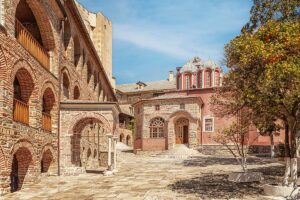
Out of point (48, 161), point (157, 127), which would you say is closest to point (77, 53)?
point (48, 161)

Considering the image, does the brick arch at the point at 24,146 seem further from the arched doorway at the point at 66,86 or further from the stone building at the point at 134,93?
the stone building at the point at 134,93

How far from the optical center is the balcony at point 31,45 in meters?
13.8

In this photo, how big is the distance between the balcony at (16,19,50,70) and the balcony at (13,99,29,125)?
2.16 meters

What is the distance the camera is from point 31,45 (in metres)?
15.0

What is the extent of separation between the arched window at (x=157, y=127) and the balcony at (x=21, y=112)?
22.1 m

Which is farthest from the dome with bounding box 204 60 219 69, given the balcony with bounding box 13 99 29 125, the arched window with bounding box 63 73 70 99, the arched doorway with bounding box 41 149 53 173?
the balcony with bounding box 13 99 29 125

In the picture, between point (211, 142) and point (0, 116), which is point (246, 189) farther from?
point (211, 142)

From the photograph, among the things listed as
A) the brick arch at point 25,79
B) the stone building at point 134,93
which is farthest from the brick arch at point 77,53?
the stone building at point 134,93

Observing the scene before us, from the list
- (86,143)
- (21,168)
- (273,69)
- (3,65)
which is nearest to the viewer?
(273,69)

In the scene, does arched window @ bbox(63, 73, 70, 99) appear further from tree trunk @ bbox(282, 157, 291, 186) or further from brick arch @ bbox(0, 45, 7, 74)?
tree trunk @ bbox(282, 157, 291, 186)

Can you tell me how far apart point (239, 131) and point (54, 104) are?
9392mm

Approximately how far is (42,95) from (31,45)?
2.30 meters

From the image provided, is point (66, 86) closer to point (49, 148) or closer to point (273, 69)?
point (49, 148)

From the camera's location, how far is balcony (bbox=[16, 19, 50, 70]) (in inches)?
543
